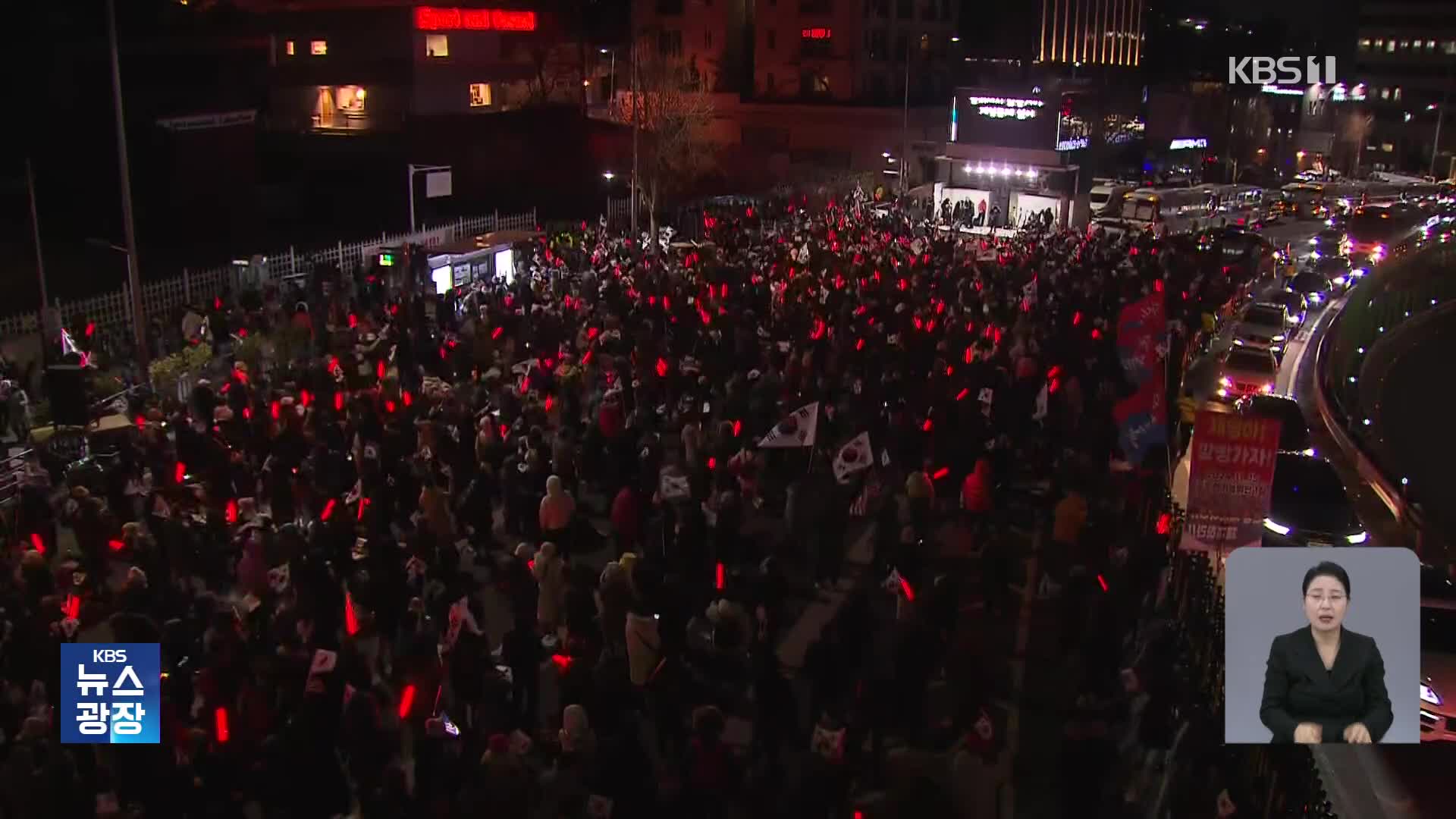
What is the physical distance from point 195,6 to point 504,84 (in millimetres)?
11163

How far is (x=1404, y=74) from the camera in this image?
3725 inches

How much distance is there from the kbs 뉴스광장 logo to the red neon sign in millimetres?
38233

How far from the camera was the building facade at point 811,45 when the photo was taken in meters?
55.2

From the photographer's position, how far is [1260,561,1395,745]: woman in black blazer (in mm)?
4395

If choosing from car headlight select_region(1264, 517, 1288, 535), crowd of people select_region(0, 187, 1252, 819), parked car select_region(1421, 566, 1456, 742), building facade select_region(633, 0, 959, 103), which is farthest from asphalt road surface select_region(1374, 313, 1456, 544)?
building facade select_region(633, 0, 959, 103)

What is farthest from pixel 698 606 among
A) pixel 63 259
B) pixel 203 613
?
pixel 63 259

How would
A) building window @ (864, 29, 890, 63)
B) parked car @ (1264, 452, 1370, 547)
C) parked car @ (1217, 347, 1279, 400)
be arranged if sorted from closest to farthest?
parked car @ (1264, 452, 1370, 547) → parked car @ (1217, 347, 1279, 400) → building window @ (864, 29, 890, 63)

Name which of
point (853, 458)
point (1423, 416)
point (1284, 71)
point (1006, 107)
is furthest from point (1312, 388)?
point (1284, 71)

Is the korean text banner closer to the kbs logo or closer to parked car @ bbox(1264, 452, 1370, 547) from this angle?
parked car @ bbox(1264, 452, 1370, 547)

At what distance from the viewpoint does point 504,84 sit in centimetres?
4541

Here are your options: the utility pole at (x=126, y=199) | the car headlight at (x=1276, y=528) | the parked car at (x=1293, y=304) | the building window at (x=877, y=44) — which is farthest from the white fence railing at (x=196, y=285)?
the building window at (x=877, y=44)

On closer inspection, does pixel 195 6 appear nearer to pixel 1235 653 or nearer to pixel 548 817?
pixel 548 817

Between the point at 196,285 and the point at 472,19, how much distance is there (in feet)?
85.5

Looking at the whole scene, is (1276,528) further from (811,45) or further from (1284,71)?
(1284,71)
